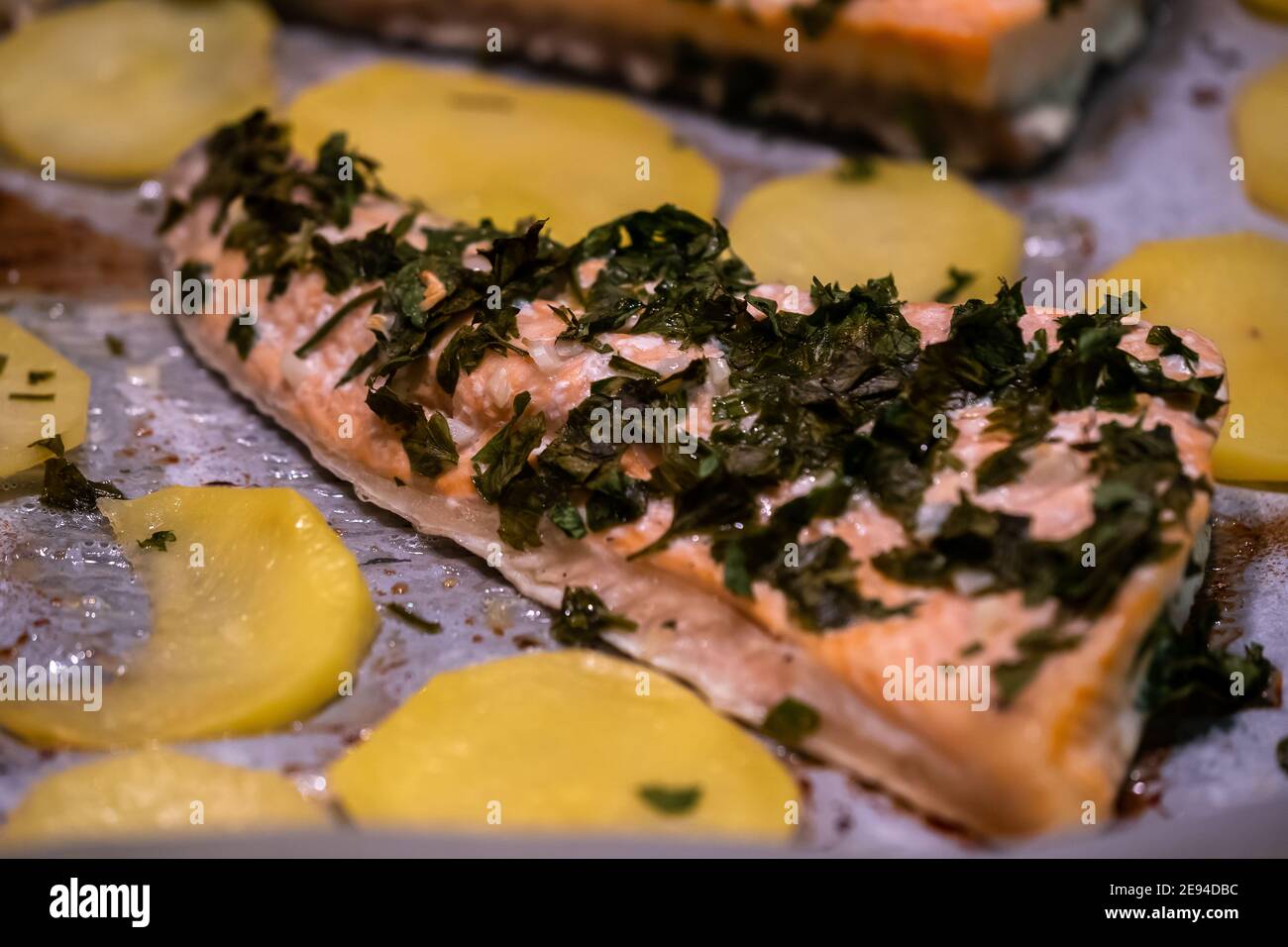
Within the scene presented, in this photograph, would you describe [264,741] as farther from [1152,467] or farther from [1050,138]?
[1050,138]

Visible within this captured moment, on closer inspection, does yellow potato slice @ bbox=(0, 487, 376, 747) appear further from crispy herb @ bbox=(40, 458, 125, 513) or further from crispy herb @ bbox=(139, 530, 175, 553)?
crispy herb @ bbox=(40, 458, 125, 513)

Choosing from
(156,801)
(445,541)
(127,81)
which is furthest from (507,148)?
(156,801)

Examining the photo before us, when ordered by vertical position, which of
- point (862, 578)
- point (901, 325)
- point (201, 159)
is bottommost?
point (862, 578)

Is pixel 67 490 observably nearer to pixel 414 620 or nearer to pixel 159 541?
pixel 159 541

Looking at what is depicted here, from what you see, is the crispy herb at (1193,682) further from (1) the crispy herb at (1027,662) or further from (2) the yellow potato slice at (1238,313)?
(2) the yellow potato slice at (1238,313)

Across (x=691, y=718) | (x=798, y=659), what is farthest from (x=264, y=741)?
(x=798, y=659)
